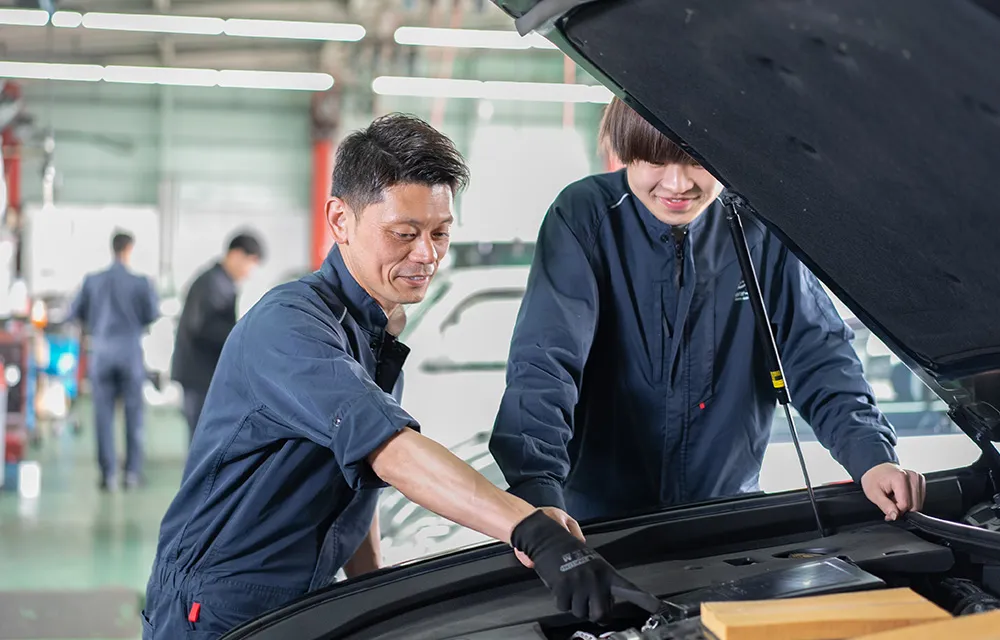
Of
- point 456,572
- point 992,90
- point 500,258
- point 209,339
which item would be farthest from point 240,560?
point 209,339

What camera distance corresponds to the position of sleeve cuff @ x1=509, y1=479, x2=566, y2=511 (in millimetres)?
1355

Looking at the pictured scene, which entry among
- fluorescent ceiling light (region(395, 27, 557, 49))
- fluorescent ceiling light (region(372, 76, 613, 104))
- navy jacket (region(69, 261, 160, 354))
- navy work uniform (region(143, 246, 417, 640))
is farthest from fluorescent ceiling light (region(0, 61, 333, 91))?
navy work uniform (region(143, 246, 417, 640))

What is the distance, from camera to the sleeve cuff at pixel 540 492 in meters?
1.36

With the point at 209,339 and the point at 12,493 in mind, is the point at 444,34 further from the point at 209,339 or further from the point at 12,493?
the point at 12,493

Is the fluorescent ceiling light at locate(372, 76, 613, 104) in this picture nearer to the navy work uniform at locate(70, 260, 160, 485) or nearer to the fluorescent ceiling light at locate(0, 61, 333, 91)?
the fluorescent ceiling light at locate(0, 61, 333, 91)

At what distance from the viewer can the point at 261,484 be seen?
4.25 ft

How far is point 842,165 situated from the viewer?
1.03m

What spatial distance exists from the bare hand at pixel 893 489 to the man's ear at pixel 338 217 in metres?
0.84

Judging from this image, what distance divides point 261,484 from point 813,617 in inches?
27.6

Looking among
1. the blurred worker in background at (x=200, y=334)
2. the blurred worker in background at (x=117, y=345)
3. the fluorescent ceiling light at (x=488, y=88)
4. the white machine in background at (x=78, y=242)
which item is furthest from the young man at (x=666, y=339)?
the white machine in background at (x=78, y=242)

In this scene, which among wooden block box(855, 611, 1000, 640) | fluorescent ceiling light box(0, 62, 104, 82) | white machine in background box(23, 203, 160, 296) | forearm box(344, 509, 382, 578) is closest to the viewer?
wooden block box(855, 611, 1000, 640)

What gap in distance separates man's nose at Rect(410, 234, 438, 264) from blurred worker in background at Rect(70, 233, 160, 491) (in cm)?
509

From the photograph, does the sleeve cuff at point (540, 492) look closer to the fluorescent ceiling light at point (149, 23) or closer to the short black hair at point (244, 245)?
the short black hair at point (244, 245)

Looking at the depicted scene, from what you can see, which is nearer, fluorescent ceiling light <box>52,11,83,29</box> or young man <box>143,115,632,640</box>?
young man <box>143,115,632,640</box>
